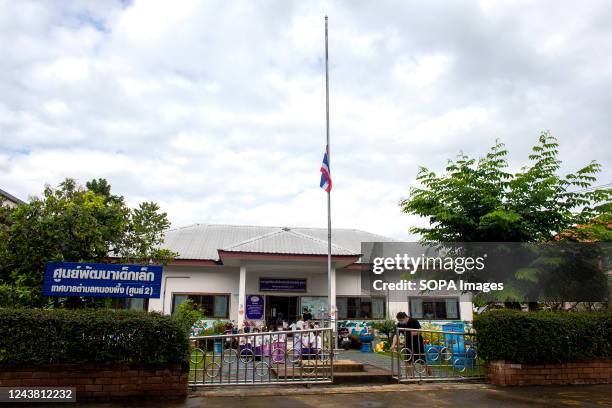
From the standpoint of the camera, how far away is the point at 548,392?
8.30 m

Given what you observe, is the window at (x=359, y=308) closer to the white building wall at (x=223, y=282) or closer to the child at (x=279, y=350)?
the white building wall at (x=223, y=282)

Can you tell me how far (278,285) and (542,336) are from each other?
13.9 meters

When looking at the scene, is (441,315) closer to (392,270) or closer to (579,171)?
(392,270)

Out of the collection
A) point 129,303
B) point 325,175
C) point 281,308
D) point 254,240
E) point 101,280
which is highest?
point 325,175

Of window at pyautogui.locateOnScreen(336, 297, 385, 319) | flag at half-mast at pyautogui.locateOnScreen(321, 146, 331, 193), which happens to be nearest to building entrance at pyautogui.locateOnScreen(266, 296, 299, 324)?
window at pyautogui.locateOnScreen(336, 297, 385, 319)

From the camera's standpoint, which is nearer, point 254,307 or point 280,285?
point 254,307

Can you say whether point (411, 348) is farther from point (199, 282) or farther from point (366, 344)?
point (199, 282)

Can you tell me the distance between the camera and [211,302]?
69.0 feet

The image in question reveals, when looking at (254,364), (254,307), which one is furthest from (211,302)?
Answer: (254,364)

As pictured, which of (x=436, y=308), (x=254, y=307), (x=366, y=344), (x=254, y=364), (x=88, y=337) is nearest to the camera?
(x=88, y=337)

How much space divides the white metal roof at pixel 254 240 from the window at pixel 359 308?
2.35m

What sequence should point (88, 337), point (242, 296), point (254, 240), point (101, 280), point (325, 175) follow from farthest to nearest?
1. point (254, 240)
2. point (242, 296)
3. point (325, 175)
4. point (101, 280)
5. point (88, 337)

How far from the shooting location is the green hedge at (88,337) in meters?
7.27

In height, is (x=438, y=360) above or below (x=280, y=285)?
below
